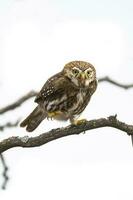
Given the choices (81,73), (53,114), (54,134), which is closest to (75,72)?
(81,73)

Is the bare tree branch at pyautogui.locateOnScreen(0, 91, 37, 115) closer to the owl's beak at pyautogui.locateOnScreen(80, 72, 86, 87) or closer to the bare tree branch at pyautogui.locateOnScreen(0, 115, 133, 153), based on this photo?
the owl's beak at pyautogui.locateOnScreen(80, 72, 86, 87)

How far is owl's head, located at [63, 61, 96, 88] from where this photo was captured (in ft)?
18.5

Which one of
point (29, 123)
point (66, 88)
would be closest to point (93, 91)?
point (66, 88)

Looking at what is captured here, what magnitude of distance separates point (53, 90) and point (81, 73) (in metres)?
0.32

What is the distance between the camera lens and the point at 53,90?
5.77 meters

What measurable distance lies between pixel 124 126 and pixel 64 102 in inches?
42.9

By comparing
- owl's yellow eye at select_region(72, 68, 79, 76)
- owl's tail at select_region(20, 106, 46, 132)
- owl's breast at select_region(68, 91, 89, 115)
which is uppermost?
owl's yellow eye at select_region(72, 68, 79, 76)

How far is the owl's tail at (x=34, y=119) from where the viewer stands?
6.02m

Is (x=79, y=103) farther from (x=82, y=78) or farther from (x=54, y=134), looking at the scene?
(x=54, y=134)

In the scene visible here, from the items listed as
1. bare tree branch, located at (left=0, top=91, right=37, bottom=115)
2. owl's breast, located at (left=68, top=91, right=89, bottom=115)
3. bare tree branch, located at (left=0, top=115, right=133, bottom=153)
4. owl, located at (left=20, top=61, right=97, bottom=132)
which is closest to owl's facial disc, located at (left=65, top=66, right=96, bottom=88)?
owl, located at (left=20, top=61, right=97, bottom=132)

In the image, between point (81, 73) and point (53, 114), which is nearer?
point (81, 73)

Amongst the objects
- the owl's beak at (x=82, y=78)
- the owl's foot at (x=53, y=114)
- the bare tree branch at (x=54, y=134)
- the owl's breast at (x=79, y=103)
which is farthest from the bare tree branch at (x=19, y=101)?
the bare tree branch at (x=54, y=134)

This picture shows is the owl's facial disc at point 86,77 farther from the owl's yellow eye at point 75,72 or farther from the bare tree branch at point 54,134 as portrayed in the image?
the bare tree branch at point 54,134

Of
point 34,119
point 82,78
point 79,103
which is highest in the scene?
point 82,78
